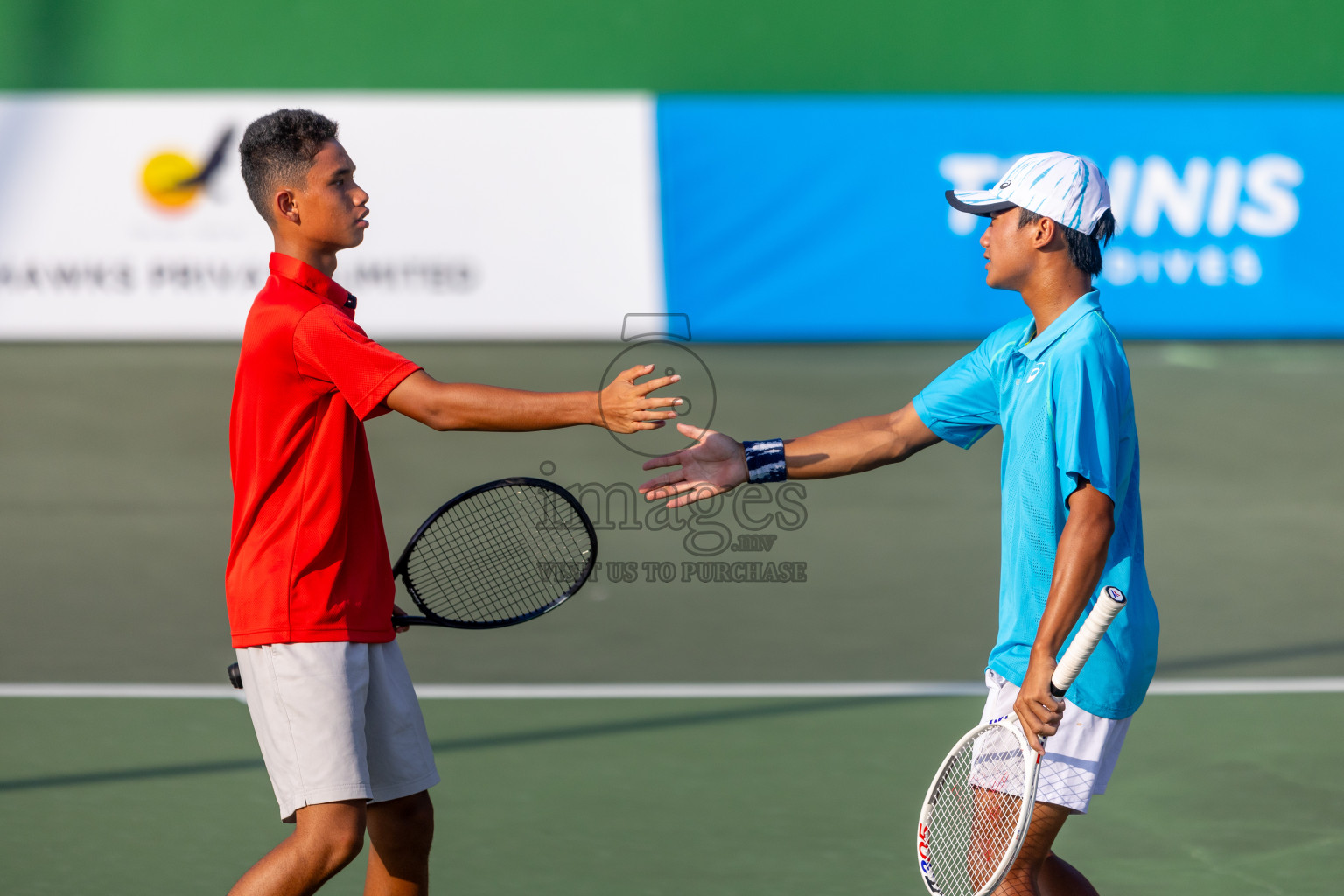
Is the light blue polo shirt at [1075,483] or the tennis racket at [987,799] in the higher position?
the light blue polo shirt at [1075,483]

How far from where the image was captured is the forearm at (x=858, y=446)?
345 cm

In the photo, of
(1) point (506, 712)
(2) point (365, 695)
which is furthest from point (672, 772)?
(2) point (365, 695)

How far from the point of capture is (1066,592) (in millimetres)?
2631

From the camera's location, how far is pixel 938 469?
8.77 meters

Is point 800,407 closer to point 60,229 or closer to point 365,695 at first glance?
point 60,229

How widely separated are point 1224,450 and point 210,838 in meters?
6.96

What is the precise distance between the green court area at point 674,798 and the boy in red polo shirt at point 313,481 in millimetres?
1211

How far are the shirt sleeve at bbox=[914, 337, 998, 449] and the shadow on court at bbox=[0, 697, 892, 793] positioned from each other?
225 cm

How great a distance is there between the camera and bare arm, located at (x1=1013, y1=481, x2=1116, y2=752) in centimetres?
263

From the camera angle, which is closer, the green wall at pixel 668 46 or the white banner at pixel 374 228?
the white banner at pixel 374 228

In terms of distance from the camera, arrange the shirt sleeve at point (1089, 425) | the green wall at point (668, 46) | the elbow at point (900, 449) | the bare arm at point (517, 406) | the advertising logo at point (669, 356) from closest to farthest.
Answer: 1. the shirt sleeve at point (1089, 425)
2. the bare arm at point (517, 406)
3. the elbow at point (900, 449)
4. the advertising logo at point (669, 356)
5. the green wall at point (668, 46)

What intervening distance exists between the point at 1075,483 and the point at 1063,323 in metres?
0.33

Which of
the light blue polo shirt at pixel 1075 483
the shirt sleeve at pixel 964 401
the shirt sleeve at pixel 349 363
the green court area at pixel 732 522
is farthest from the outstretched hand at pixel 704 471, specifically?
the green court area at pixel 732 522

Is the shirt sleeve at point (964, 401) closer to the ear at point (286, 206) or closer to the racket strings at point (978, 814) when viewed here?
the racket strings at point (978, 814)
